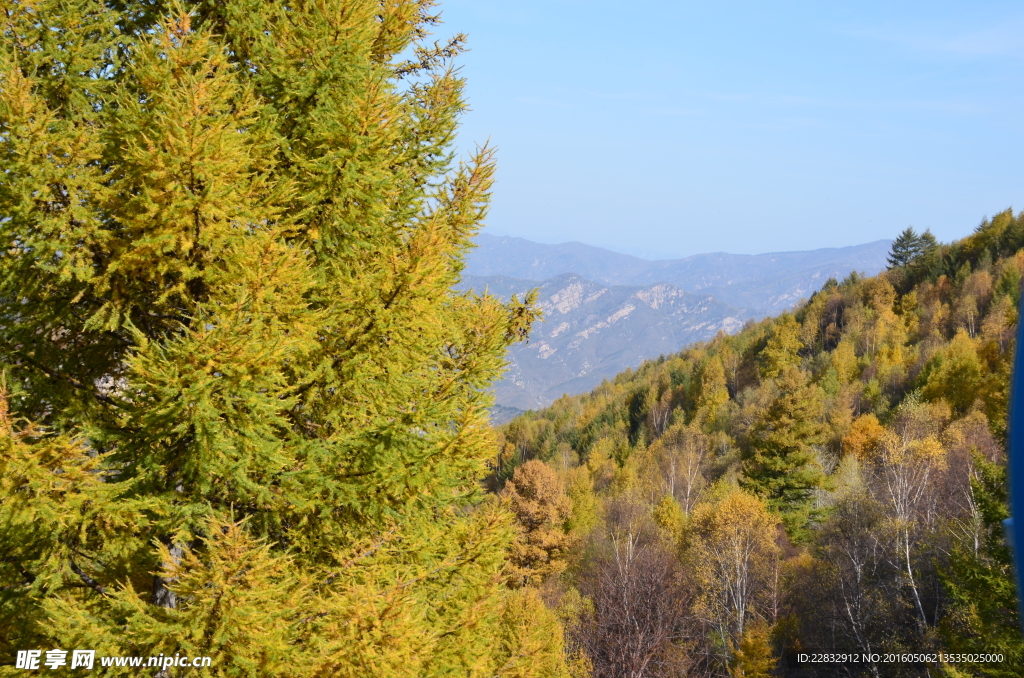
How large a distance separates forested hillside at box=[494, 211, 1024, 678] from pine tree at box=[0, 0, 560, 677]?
1.61 meters

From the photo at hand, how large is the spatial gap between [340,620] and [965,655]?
15.6 metres

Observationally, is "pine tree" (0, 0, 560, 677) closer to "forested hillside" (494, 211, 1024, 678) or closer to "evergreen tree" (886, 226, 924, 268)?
"forested hillside" (494, 211, 1024, 678)

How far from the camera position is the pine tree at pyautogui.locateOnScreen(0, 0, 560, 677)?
3.68 meters

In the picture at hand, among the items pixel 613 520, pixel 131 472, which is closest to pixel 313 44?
pixel 131 472

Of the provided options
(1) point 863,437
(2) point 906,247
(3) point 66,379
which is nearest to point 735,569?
(1) point 863,437

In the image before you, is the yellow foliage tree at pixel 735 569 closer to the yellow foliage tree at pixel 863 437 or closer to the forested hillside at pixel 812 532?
the forested hillside at pixel 812 532

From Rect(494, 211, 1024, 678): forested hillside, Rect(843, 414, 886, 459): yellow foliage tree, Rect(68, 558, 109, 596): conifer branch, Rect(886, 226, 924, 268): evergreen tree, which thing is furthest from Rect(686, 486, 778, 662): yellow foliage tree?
Rect(886, 226, 924, 268): evergreen tree

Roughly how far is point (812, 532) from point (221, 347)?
116 feet

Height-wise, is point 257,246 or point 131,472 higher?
point 257,246

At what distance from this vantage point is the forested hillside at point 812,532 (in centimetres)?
1981

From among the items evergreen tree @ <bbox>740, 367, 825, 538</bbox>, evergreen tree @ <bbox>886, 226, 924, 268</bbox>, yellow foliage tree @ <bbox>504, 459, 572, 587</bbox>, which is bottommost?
yellow foliage tree @ <bbox>504, 459, 572, 587</bbox>

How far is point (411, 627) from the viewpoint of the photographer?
4.36 meters

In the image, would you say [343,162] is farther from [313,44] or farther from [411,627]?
[411,627]

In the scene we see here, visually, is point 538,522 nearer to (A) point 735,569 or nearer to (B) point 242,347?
(A) point 735,569
